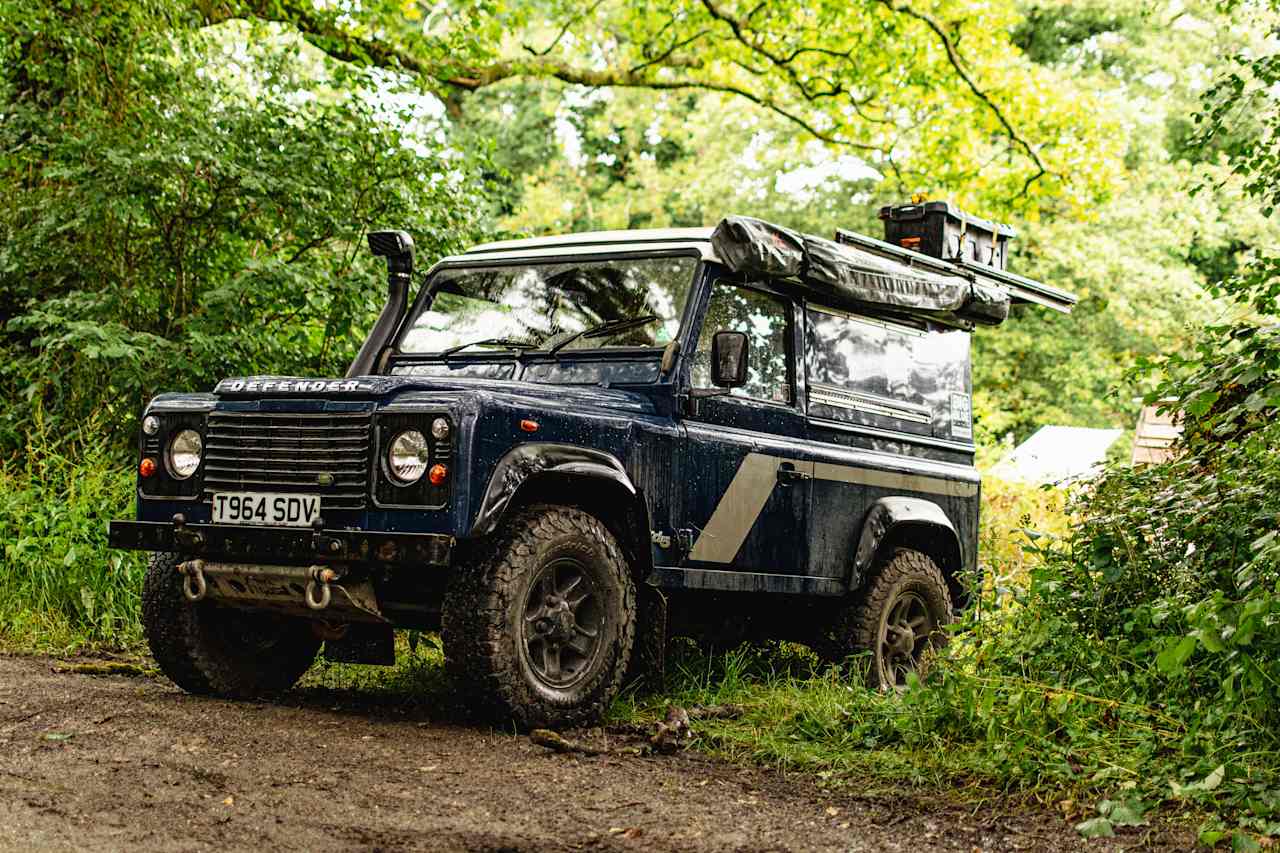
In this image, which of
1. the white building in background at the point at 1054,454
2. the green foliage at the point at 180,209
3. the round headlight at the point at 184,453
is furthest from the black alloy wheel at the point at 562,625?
the white building in background at the point at 1054,454

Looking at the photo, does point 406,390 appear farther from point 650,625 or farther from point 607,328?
point 650,625

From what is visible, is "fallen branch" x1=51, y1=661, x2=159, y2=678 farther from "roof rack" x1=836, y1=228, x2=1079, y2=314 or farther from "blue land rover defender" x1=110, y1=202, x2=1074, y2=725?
"roof rack" x1=836, y1=228, x2=1079, y2=314

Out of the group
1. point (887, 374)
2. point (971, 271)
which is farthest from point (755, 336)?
point (971, 271)

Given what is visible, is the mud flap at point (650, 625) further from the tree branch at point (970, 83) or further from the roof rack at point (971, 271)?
the tree branch at point (970, 83)

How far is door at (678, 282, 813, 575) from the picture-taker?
6691mm

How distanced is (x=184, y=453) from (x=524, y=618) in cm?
162

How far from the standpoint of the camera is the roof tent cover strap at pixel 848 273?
696 centimetres

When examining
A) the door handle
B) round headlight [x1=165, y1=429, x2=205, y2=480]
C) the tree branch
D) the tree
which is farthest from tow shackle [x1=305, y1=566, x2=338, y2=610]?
the tree branch

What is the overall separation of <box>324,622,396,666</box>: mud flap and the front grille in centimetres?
67

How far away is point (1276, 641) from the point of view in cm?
477

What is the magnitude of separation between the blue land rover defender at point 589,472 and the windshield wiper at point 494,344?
0.05 ft

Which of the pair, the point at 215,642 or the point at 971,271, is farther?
the point at 971,271

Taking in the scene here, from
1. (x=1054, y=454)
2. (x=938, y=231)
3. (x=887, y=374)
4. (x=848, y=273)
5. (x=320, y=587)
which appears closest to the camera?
(x=320, y=587)

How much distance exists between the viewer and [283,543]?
18.8 ft
